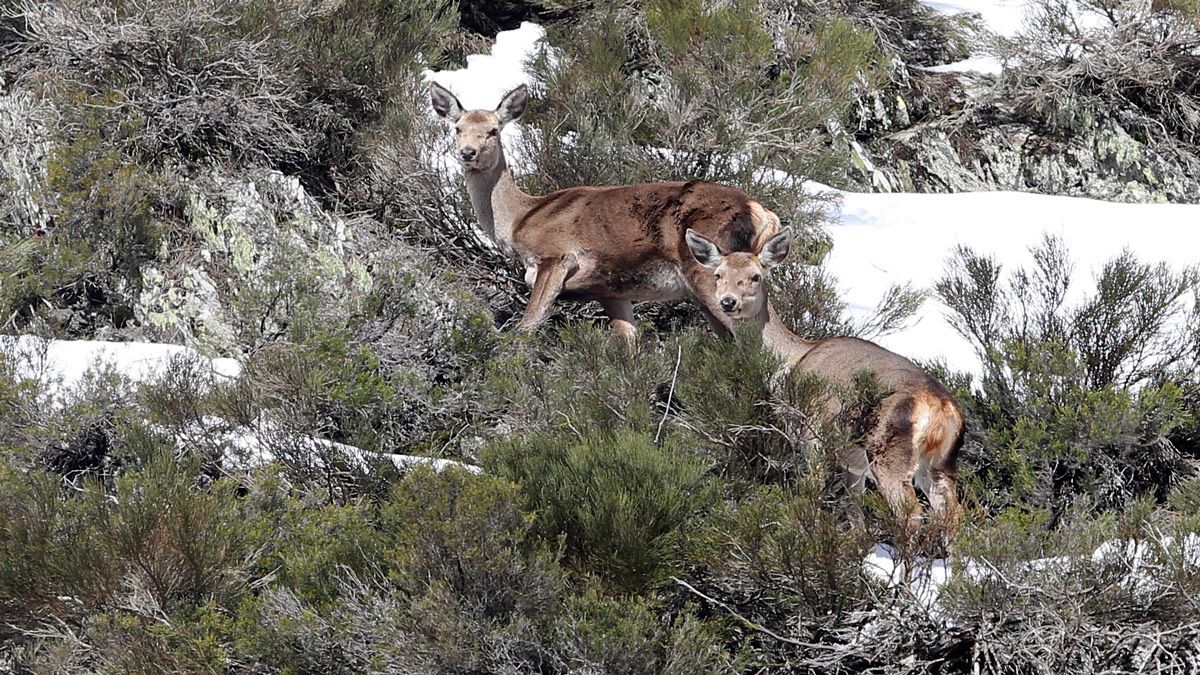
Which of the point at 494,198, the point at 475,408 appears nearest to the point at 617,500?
the point at 475,408

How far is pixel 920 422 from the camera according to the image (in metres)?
7.32

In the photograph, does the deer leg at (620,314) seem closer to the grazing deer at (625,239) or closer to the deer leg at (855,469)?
the grazing deer at (625,239)

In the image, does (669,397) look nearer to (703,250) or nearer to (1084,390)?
(703,250)

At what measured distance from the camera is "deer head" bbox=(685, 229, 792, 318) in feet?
28.4

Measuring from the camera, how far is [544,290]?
971 cm

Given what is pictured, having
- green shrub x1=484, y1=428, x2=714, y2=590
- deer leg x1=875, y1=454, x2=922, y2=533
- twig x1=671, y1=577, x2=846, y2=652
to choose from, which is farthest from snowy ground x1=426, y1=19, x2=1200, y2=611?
twig x1=671, y1=577, x2=846, y2=652

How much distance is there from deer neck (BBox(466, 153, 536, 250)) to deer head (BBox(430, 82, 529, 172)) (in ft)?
0.21

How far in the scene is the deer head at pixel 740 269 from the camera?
865 centimetres

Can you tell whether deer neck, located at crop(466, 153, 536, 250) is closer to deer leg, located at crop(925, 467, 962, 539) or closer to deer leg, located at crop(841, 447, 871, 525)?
deer leg, located at crop(841, 447, 871, 525)

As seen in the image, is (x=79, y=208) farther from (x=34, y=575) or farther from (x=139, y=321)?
(x=34, y=575)

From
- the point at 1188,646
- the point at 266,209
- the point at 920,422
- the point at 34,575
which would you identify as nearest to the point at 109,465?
the point at 34,575

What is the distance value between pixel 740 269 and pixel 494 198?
7.44 feet

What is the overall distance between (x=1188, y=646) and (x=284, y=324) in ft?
19.7

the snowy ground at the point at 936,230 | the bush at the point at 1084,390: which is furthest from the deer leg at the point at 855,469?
the snowy ground at the point at 936,230
